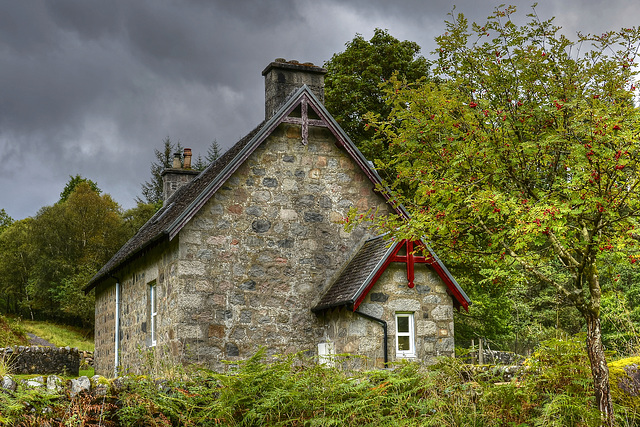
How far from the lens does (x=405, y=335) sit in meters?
13.9

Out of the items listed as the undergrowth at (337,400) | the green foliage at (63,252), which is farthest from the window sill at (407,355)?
the green foliage at (63,252)

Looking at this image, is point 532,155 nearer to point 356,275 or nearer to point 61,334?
point 356,275

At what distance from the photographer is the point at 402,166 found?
29.1ft

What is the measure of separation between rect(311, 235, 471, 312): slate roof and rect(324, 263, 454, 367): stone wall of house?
0.76 ft

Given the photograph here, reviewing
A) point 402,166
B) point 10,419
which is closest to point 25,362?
point 10,419

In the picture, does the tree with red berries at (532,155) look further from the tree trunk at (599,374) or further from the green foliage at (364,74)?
the green foliage at (364,74)

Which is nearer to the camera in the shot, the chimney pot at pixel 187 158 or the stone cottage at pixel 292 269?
the stone cottage at pixel 292 269

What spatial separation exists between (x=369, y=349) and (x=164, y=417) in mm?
6491

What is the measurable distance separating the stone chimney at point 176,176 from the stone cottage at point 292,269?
8571mm

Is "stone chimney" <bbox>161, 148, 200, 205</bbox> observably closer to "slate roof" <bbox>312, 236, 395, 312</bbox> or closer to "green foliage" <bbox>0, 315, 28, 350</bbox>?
"green foliage" <bbox>0, 315, 28, 350</bbox>

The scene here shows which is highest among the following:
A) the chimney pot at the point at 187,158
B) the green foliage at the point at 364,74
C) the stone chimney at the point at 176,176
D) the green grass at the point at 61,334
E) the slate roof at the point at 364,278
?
the green foliage at the point at 364,74

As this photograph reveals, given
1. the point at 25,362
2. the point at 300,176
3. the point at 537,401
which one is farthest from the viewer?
the point at 25,362

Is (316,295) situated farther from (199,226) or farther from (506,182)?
(506,182)

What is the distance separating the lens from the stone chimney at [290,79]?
666 inches
